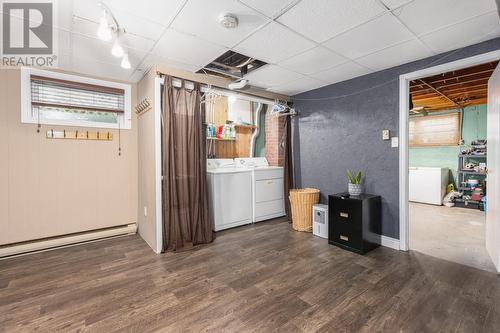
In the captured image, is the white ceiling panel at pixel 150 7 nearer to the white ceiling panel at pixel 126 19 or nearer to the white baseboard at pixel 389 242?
the white ceiling panel at pixel 126 19

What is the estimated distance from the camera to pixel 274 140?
4.57m

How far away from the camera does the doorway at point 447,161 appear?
2.88 m

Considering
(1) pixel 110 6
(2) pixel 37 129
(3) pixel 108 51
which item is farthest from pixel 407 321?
(2) pixel 37 129

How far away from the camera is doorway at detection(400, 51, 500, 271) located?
9.45 feet

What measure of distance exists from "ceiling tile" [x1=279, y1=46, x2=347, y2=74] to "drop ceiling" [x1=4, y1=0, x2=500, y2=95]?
0.04ft

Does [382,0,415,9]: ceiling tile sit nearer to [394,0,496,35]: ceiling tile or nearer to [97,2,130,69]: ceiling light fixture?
[394,0,496,35]: ceiling tile

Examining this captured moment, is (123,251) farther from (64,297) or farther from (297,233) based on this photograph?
(297,233)

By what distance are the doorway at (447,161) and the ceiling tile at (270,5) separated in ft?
6.39

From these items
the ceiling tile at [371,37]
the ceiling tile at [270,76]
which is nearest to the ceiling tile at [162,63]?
the ceiling tile at [270,76]

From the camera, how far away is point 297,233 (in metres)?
3.55

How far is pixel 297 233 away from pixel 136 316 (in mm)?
2418

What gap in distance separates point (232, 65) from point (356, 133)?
2.01 metres

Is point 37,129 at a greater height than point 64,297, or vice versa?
point 37,129

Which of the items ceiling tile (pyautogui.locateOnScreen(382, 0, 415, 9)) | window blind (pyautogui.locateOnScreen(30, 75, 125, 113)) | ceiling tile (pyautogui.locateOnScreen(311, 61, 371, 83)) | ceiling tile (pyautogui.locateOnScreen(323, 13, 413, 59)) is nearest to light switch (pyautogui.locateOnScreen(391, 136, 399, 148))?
ceiling tile (pyautogui.locateOnScreen(311, 61, 371, 83))
